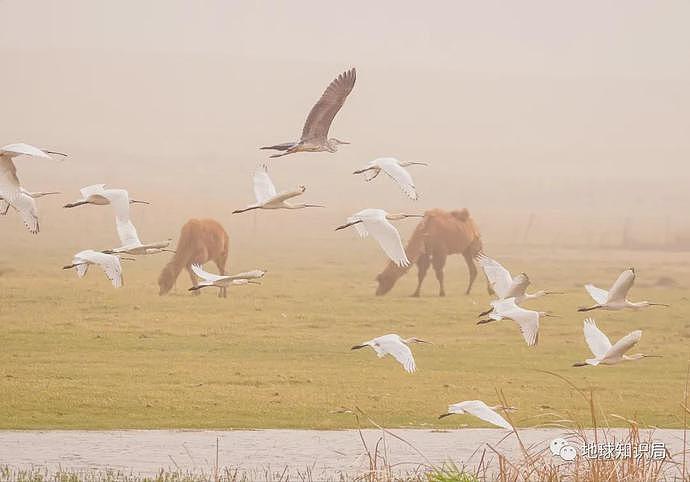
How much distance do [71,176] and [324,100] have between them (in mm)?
33310

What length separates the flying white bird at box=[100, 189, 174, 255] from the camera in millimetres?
7176

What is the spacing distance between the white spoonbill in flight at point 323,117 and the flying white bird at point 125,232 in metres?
0.77

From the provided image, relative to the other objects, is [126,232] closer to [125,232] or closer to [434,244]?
[125,232]

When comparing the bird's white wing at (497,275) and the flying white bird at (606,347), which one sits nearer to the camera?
the flying white bird at (606,347)

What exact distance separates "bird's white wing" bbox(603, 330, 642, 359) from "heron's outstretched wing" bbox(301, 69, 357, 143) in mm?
1828

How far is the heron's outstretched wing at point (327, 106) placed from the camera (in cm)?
741

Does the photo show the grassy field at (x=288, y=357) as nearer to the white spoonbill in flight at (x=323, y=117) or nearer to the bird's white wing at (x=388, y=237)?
the bird's white wing at (x=388, y=237)

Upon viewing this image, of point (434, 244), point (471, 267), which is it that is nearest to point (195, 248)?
point (434, 244)

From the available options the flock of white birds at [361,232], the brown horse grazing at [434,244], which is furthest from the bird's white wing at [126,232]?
the brown horse grazing at [434,244]

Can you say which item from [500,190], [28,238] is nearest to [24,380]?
[28,238]

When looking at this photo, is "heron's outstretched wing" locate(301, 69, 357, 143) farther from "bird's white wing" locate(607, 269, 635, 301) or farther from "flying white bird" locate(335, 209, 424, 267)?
"bird's white wing" locate(607, 269, 635, 301)

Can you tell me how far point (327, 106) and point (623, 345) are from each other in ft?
6.31

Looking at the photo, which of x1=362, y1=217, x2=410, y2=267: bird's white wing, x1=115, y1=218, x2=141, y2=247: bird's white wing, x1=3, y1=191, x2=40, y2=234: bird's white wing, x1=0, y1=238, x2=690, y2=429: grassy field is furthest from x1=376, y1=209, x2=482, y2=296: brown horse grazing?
x1=3, y1=191, x2=40, y2=234: bird's white wing

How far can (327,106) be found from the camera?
750 centimetres
